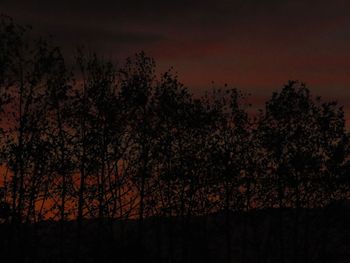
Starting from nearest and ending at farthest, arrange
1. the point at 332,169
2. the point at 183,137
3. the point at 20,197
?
1. the point at 20,197
2. the point at 332,169
3. the point at 183,137

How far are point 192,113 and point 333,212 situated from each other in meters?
14.7

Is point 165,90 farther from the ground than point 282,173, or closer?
farther from the ground

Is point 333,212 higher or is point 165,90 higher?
point 165,90

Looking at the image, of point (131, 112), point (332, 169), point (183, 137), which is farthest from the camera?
point (183, 137)

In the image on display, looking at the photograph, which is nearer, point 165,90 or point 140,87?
point 140,87

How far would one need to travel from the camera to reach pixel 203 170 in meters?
63.3

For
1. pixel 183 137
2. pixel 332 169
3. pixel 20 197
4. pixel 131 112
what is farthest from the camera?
pixel 183 137

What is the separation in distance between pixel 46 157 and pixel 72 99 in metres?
4.71

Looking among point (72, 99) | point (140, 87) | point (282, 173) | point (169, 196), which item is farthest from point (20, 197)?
point (282, 173)

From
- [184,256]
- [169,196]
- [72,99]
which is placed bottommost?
[184,256]

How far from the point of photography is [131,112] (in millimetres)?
53188

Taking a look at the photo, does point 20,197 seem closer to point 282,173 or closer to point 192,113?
point 192,113

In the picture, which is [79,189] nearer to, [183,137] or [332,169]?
[183,137]

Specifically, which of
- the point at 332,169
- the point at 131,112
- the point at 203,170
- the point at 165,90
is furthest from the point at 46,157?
the point at 332,169
